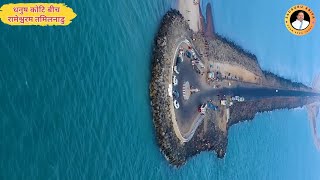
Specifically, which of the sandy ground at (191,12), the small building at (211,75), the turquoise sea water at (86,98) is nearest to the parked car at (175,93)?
the turquoise sea water at (86,98)

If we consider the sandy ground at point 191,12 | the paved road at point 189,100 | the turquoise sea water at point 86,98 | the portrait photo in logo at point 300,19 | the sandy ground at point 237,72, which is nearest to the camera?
the turquoise sea water at point 86,98

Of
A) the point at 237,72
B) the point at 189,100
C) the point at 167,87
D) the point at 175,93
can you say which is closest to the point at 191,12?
the point at 189,100

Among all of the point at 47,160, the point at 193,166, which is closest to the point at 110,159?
the point at 47,160

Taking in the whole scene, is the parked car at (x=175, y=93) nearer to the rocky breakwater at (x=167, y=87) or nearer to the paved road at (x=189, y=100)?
the paved road at (x=189, y=100)

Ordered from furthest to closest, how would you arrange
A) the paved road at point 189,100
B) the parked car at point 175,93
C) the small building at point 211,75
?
the small building at point 211,75, the paved road at point 189,100, the parked car at point 175,93

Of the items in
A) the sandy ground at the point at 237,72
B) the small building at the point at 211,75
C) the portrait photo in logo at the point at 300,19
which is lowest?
the small building at the point at 211,75

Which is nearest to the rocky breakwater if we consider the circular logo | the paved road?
the paved road

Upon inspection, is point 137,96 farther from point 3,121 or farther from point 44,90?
point 3,121
